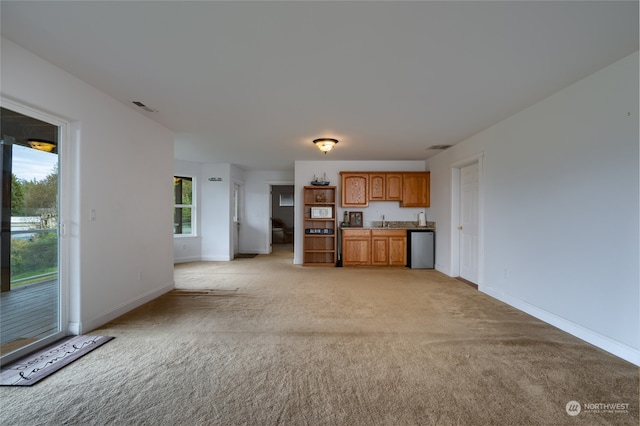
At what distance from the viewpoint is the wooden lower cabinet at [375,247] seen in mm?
6457

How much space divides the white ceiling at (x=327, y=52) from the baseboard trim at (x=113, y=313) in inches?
97.1

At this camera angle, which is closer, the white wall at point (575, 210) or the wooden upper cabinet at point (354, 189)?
the white wall at point (575, 210)

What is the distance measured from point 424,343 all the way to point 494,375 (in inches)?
24.4

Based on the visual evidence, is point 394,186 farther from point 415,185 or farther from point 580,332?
point 580,332

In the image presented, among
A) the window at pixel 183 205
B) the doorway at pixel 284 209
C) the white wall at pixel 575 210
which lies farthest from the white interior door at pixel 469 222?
the doorway at pixel 284 209

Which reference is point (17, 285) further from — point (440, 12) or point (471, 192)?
point (471, 192)

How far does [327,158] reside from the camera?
663 centimetres

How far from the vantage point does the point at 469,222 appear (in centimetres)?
508

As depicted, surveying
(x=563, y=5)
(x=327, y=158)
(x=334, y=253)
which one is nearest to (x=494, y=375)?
(x=563, y=5)

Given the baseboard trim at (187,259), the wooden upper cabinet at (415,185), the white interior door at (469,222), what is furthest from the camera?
the baseboard trim at (187,259)

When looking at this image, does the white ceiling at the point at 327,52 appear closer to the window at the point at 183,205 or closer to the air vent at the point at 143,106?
the air vent at the point at 143,106

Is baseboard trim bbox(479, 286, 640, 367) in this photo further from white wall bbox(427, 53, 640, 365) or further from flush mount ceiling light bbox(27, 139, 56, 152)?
flush mount ceiling light bbox(27, 139, 56, 152)

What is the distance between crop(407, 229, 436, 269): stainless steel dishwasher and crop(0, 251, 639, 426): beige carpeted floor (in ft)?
8.36

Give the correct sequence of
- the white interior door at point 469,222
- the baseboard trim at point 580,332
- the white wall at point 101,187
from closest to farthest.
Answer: the baseboard trim at point 580,332, the white wall at point 101,187, the white interior door at point 469,222
